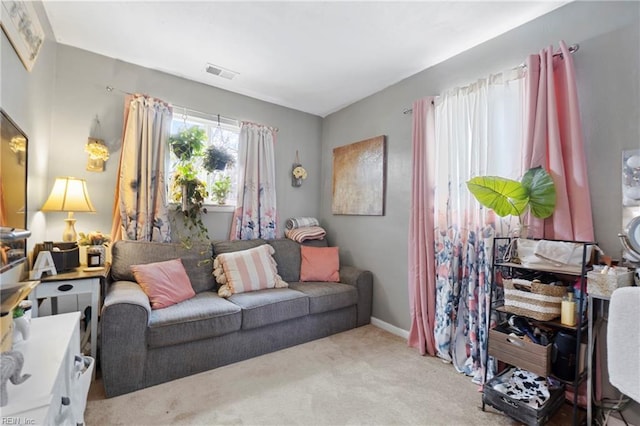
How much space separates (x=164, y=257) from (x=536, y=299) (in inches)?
110

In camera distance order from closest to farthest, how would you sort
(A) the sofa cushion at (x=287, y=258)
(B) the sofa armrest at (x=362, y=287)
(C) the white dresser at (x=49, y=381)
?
(C) the white dresser at (x=49, y=381), (B) the sofa armrest at (x=362, y=287), (A) the sofa cushion at (x=287, y=258)

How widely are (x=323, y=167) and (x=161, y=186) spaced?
205 cm

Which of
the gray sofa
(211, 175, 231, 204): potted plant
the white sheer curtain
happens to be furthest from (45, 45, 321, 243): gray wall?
the white sheer curtain

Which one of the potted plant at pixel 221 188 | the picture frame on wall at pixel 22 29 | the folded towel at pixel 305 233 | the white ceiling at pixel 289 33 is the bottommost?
the folded towel at pixel 305 233

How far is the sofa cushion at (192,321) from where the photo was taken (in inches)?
75.7

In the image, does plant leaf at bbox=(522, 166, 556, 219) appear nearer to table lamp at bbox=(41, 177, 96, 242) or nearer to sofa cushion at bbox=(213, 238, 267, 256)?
sofa cushion at bbox=(213, 238, 267, 256)

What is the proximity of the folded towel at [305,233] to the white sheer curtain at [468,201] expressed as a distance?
1497 mm

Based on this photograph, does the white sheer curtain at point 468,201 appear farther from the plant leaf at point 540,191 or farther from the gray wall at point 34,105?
the gray wall at point 34,105

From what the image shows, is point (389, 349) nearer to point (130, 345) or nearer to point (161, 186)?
point (130, 345)

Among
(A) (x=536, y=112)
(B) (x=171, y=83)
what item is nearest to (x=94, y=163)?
(B) (x=171, y=83)

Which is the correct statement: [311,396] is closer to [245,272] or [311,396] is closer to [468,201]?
[245,272]

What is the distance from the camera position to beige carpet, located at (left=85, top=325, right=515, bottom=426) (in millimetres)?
1660

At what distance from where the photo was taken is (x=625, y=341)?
3.56ft

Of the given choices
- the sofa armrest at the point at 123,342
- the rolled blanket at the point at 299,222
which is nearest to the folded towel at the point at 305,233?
the rolled blanket at the point at 299,222
